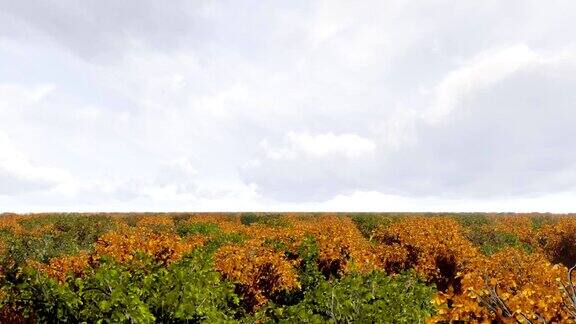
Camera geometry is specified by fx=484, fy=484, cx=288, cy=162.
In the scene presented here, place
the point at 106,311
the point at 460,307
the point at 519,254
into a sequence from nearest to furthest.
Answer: the point at 460,307
the point at 106,311
the point at 519,254

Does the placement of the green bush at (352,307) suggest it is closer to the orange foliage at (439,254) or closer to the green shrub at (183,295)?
the green shrub at (183,295)

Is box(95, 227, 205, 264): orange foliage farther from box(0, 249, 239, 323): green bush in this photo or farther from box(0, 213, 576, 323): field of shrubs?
box(0, 249, 239, 323): green bush

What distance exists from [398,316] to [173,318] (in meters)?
6.36

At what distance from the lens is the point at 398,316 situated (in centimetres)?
1272

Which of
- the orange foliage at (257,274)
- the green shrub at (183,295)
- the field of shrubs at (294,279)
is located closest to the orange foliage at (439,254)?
the field of shrubs at (294,279)

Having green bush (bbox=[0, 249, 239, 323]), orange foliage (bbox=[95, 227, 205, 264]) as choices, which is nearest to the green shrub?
green bush (bbox=[0, 249, 239, 323])

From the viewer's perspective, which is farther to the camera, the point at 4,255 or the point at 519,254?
the point at 4,255

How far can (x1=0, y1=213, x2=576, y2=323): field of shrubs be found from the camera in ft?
41.0

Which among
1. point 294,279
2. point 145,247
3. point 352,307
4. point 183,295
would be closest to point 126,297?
point 183,295

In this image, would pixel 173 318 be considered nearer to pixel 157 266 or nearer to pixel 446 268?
pixel 157 266

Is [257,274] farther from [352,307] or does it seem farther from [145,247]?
[352,307]

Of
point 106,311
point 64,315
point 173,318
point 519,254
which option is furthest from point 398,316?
point 519,254

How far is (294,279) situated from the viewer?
24328 mm

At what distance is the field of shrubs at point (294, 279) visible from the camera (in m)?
12.5
